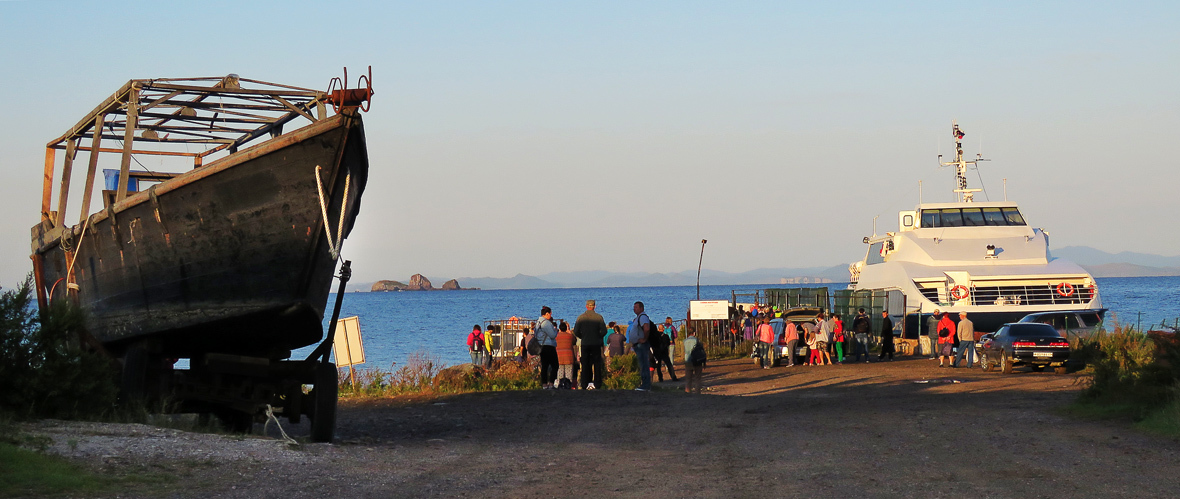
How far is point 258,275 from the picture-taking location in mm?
12398

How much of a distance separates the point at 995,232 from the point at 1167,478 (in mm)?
27270

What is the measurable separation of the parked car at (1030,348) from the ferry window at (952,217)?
11.2 metres

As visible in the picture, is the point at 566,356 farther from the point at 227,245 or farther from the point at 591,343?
the point at 227,245

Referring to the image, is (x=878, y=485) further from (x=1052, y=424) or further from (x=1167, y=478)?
(x=1052, y=424)

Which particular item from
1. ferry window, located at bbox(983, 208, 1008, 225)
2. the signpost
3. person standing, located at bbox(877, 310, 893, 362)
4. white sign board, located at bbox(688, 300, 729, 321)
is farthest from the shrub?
ferry window, located at bbox(983, 208, 1008, 225)

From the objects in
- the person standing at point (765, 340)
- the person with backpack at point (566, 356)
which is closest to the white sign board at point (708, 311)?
the person standing at point (765, 340)

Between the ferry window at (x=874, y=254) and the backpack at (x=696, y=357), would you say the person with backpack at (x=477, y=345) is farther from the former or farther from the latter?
the backpack at (x=696, y=357)

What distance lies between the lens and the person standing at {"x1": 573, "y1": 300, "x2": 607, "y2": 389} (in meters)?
20.1

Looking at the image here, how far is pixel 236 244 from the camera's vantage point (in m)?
12.4

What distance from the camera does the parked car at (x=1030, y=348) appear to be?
933 inches

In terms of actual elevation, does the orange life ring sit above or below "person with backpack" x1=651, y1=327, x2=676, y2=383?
above

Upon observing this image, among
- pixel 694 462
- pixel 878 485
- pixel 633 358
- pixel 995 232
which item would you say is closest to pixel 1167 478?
pixel 878 485

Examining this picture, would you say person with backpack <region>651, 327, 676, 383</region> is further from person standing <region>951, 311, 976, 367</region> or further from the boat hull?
the boat hull

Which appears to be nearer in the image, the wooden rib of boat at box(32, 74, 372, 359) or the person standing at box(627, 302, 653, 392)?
the wooden rib of boat at box(32, 74, 372, 359)
